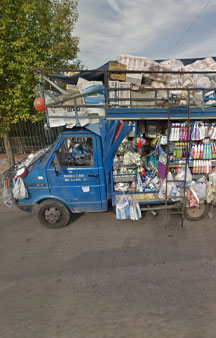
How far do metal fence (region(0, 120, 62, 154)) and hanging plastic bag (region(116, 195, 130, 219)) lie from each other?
18.8 feet

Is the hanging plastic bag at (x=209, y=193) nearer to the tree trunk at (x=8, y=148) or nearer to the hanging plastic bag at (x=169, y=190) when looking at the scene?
the hanging plastic bag at (x=169, y=190)

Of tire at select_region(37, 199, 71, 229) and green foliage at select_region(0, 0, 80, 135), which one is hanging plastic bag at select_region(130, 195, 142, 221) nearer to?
tire at select_region(37, 199, 71, 229)

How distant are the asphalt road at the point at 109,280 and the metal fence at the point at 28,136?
5011 mm

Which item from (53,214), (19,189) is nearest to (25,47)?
(19,189)

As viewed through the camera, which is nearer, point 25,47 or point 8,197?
point 8,197

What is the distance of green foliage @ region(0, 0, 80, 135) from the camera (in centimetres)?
458

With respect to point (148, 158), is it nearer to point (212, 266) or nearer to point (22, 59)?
point (212, 266)

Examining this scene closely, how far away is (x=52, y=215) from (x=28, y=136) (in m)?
5.53

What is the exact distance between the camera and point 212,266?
2.76 metres

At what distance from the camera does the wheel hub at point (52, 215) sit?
12.4ft

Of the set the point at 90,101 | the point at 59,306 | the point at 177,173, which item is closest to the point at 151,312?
the point at 59,306

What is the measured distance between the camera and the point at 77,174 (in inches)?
138

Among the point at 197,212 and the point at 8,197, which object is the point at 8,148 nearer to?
the point at 8,197

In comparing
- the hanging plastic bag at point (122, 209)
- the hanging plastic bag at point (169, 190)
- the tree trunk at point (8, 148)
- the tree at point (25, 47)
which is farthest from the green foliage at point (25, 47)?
the hanging plastic bag at point (169, 190)
